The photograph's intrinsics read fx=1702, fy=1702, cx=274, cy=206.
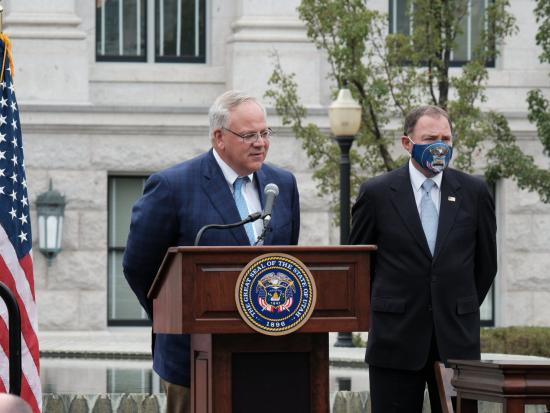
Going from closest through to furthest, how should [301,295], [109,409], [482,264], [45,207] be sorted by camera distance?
[301,295] < [482,264] < [109,409] < [45,207]

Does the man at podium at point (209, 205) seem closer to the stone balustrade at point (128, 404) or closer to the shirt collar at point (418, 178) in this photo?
the shirt collar at point (418, 178)

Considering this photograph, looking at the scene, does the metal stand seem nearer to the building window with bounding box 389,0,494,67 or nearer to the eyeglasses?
the building window with bounding box 389,0,494,67

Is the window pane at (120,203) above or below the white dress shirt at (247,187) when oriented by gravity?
below

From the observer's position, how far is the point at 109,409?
11.7 metres

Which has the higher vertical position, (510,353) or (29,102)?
(29,102)

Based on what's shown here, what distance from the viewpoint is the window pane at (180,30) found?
2669 centimetres

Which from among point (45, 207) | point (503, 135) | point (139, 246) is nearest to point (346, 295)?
point (139, 246)

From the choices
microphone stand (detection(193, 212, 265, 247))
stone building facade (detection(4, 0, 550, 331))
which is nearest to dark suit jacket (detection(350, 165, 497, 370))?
microphone stand (detection(193, 212, 265, 247))

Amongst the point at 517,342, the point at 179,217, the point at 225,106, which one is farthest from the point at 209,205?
the point at 517,342

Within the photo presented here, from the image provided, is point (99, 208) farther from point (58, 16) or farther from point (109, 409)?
point (109, 409)

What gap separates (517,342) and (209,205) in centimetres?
1360

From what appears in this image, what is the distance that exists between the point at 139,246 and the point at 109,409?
400cm

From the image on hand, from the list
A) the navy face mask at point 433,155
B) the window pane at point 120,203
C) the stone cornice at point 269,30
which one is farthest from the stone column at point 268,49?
the navy face mask at point 433,155

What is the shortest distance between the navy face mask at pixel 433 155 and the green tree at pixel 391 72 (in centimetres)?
1306
